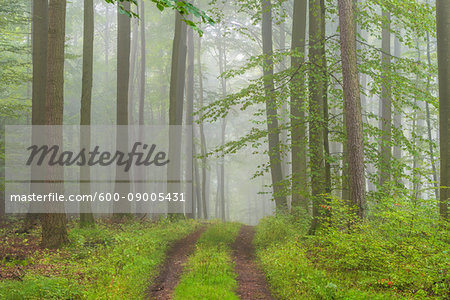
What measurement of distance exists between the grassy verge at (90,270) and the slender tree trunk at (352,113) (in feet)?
17.0

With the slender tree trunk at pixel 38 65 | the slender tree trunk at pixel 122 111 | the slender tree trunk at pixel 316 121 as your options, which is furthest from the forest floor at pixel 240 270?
the slender tree trunk at pixel 122 111

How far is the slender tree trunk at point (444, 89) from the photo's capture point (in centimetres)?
862

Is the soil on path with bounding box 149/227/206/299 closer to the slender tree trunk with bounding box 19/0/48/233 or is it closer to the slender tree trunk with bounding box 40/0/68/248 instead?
the slender tree trunk with bounding box 40/0/68/248

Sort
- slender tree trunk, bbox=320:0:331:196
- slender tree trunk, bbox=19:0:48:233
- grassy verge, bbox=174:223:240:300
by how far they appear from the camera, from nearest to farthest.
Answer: grassy verge, bbox=174:223:240:300 < slender tree trunk, bbox=320:0:331:196 < slender tree trunk, bbox=19:0:48:233

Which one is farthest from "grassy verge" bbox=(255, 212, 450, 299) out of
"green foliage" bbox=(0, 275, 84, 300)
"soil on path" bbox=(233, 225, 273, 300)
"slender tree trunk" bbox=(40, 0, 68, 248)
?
"slender tree trunk" bbox=(40, 0, 68, 248)

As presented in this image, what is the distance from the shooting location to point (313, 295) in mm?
6102

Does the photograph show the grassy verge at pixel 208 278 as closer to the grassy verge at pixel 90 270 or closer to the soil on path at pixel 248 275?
the soil on path at pixel 248 275

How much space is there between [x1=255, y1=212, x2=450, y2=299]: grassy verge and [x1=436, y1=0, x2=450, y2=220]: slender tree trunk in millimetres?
2127

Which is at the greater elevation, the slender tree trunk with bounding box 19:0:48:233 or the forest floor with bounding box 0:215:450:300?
the slender tree trunk with bounding box 19:0:48:233

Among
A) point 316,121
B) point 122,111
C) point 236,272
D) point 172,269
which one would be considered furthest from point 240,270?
point 122,111

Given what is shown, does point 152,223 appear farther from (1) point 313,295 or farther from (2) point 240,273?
(1) point 313,295

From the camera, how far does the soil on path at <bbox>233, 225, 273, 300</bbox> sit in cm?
709

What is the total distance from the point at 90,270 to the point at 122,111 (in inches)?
390

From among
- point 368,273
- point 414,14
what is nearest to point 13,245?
point 368,273
